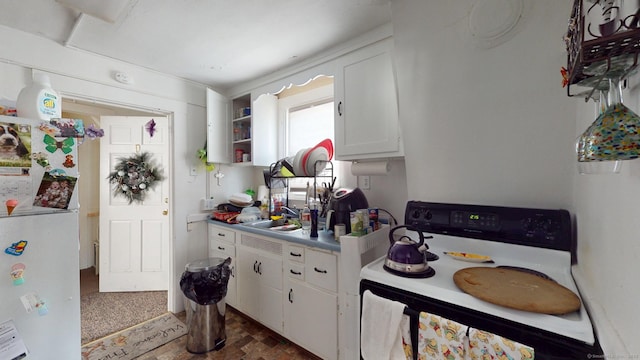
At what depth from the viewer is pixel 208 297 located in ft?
6.17

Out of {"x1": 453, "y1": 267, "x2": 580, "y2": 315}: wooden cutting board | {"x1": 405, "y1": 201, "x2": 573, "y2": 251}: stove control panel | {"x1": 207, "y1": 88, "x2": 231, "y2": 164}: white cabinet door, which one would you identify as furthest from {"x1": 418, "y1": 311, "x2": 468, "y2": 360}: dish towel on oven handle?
{"x1": 207, "y1": 88, "x2": 231, "y2": 164}: white cabinet door

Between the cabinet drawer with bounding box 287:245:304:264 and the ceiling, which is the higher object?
the ceiling

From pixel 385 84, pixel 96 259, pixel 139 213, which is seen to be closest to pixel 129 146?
pixel 139 213

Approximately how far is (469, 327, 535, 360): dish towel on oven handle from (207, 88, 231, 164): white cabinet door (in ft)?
8.14

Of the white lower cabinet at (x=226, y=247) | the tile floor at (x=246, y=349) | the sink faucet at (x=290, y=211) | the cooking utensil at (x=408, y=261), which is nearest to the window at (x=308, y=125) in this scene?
the sink faucet at (x=290, y=211)

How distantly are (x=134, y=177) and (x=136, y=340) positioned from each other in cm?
169

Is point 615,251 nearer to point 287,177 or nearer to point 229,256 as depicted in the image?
point 287,177

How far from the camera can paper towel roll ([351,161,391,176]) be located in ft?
5.69

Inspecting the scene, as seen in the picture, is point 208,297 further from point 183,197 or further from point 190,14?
point 190,14

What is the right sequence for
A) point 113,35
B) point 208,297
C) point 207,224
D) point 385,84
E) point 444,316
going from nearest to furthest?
point 444,316 → point 385,84 → point 113,35 → point 208,297 → point 207,224

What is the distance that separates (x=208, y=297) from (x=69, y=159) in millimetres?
1235

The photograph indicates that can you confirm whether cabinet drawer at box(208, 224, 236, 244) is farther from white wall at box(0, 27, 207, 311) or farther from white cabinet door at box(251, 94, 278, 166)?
white cabinet door at box(251, 94, 278, 166)

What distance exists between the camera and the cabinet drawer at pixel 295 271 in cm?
180

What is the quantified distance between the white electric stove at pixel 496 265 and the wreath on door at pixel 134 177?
2.84m
